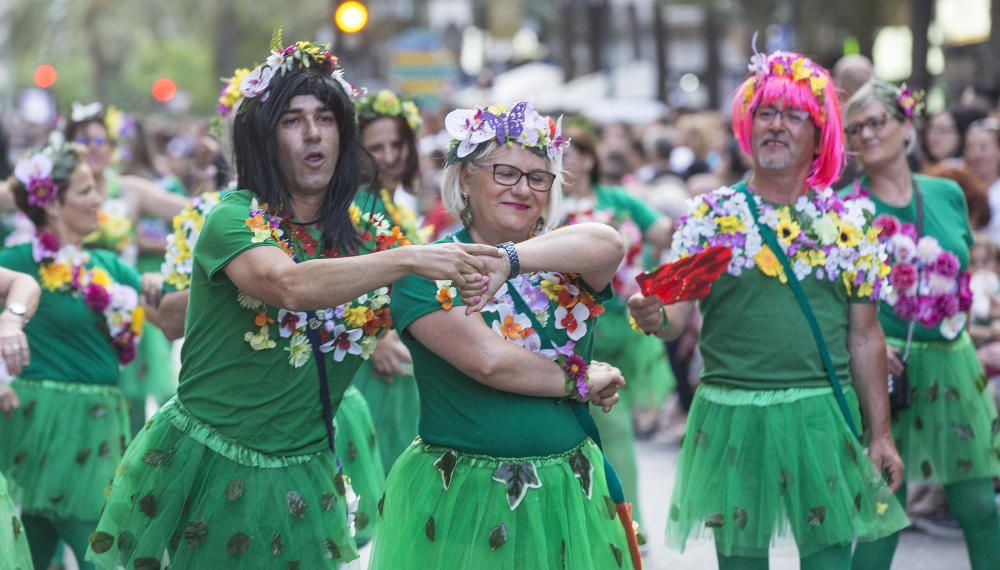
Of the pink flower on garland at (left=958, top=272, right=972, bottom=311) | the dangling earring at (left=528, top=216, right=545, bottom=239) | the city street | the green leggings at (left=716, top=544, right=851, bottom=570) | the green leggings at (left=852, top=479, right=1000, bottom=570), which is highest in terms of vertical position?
the dangling earring at (left=528, top=216, right=545, bottom=239)

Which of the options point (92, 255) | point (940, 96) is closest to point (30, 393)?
point (92, 255)

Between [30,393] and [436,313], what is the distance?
285 centimetres

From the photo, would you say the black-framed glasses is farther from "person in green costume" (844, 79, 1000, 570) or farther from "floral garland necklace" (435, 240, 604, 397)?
"person in green costume" (844, 79, 1000, 570)

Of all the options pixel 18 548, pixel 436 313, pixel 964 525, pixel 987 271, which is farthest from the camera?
pixel 987 271

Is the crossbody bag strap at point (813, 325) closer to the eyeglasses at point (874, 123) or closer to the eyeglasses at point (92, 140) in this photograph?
the eyeglasses at point (874, 123)

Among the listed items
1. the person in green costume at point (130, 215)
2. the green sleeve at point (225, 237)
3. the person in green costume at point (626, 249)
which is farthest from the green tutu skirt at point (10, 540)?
the person in green costume at point (626, 249)

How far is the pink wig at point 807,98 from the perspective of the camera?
5.30m

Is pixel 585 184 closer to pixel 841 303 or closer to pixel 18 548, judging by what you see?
pixel 841 303

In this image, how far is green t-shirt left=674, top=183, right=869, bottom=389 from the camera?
5.15 metres

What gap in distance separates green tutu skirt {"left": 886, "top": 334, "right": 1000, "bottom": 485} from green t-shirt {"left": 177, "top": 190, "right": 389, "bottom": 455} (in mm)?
2973

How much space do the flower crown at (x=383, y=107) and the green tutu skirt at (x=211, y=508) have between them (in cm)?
284

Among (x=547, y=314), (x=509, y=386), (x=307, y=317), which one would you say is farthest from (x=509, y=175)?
(x=307, y=317)

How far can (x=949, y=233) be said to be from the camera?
20.5 ft

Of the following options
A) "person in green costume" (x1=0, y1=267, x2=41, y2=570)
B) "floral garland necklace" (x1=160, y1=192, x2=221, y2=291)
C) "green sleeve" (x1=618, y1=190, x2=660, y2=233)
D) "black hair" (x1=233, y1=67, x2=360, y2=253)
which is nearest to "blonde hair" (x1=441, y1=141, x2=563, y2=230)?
"black hair" (x1=233, y1=67, x2=360, y2=253)
